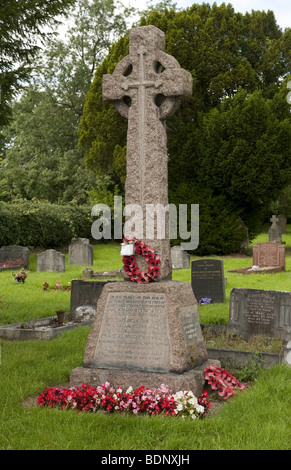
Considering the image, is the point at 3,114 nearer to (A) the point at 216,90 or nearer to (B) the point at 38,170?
(A) the point at 216,90

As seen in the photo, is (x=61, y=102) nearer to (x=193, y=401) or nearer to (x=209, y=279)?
(x=209, y=279)

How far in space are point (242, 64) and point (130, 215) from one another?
2242cm

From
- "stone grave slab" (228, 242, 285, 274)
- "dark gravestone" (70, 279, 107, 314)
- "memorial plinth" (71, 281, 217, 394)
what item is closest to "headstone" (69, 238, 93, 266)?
"stone grave slab" (228, 242, 285, 274)

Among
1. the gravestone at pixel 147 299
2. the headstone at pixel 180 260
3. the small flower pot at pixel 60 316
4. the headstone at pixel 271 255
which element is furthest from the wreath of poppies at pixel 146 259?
the headstone at pixel 271 255

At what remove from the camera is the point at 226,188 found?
25.2m

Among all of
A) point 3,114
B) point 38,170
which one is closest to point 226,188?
point 38,170

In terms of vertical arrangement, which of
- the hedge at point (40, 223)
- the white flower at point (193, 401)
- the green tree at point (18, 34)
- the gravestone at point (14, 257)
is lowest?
the white flower at point (193, 401)

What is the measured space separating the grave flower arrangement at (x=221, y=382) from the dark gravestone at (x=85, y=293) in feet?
16.2

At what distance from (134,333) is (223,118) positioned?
20.3 m

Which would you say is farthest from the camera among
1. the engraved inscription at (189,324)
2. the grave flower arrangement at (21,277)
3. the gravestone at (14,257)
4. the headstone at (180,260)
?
the gravestone at (14,257)

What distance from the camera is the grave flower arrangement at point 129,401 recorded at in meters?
4.89

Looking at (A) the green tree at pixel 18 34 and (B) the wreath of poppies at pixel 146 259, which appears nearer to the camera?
(B) the wreath of poppies at pixel 146 259

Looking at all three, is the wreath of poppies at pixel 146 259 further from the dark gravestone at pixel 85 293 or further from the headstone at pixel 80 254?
the headstone at pixel 80 254

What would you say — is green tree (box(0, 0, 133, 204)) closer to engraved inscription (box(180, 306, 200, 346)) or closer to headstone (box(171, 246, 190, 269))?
headstone (box(171, 246, 190, 269))
